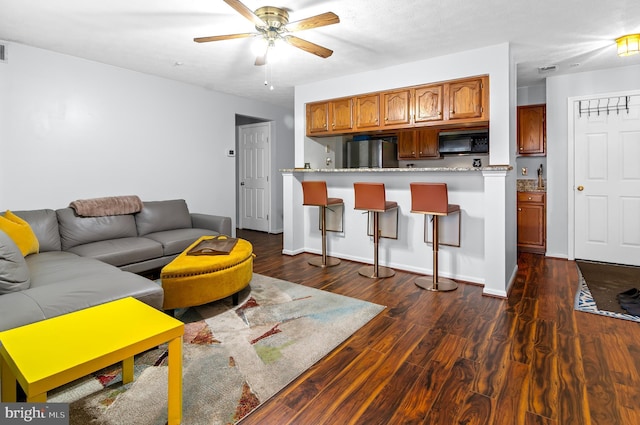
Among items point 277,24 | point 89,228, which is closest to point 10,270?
point 89,228

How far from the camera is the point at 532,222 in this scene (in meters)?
4.97

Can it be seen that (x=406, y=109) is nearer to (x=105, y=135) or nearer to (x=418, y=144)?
(x=418, y=144)

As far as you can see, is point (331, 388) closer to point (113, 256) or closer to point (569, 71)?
point (113, 256)

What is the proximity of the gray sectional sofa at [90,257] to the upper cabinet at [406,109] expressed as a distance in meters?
1.97

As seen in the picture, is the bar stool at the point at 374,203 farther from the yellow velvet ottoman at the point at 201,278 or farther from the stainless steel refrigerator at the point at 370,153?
the stainless steel refrigerator at the point at 370,153

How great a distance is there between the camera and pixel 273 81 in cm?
479

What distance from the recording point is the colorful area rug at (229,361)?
1.69 meters

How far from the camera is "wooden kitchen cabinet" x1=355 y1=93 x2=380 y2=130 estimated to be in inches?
168

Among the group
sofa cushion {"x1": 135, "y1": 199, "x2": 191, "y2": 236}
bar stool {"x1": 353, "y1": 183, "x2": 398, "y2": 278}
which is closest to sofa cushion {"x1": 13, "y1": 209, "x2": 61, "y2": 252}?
sofa cushion {"x1": 135, "y1": 199, "x2": 191, "y2": 236}

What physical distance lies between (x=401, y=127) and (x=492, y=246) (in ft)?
5.47

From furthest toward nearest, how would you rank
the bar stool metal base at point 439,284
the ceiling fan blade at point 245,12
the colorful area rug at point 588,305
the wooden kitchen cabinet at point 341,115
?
the wooden kitchen cabinet at point 341,115 < the bar stool metal base at point 439,284 < the colorful area rug at point 588,305 < the ceiling fan blade at point 245,12

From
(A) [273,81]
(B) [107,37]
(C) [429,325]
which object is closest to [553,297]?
(C) [429,325]

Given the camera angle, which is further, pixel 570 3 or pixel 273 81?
pixel 273 81

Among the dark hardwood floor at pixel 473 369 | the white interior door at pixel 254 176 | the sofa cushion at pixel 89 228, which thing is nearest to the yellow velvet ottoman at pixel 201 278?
the dark hardwood floor at pixel 473 369
